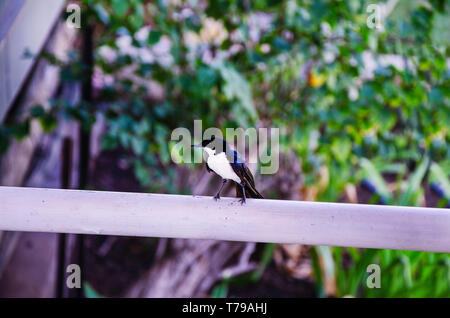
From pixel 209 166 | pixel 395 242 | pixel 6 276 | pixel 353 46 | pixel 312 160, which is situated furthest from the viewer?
pixel 6 276

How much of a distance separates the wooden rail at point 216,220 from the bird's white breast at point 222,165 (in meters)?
0.12

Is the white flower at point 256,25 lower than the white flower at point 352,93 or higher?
higher

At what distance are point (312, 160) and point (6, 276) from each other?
1371 mm

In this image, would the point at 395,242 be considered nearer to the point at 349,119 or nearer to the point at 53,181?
the point at 349,119

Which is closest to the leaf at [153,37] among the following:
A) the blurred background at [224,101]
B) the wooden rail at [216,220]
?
the blurred background at [224,101]

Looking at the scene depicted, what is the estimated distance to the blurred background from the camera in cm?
131

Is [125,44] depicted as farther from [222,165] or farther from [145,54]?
[222,165]

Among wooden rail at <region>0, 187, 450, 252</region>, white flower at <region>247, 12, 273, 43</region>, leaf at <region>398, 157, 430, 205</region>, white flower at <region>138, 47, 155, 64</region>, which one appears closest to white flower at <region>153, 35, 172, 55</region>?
white flower at <region>138, 47, 155, 64</region>

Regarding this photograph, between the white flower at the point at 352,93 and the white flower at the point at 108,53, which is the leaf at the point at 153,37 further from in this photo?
the white flower at the point at 352,93

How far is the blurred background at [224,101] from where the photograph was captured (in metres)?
1.31

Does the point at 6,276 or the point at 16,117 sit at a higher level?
the point at 16,117

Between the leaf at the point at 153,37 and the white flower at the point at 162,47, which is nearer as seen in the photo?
the leaf at the point at 153,37
